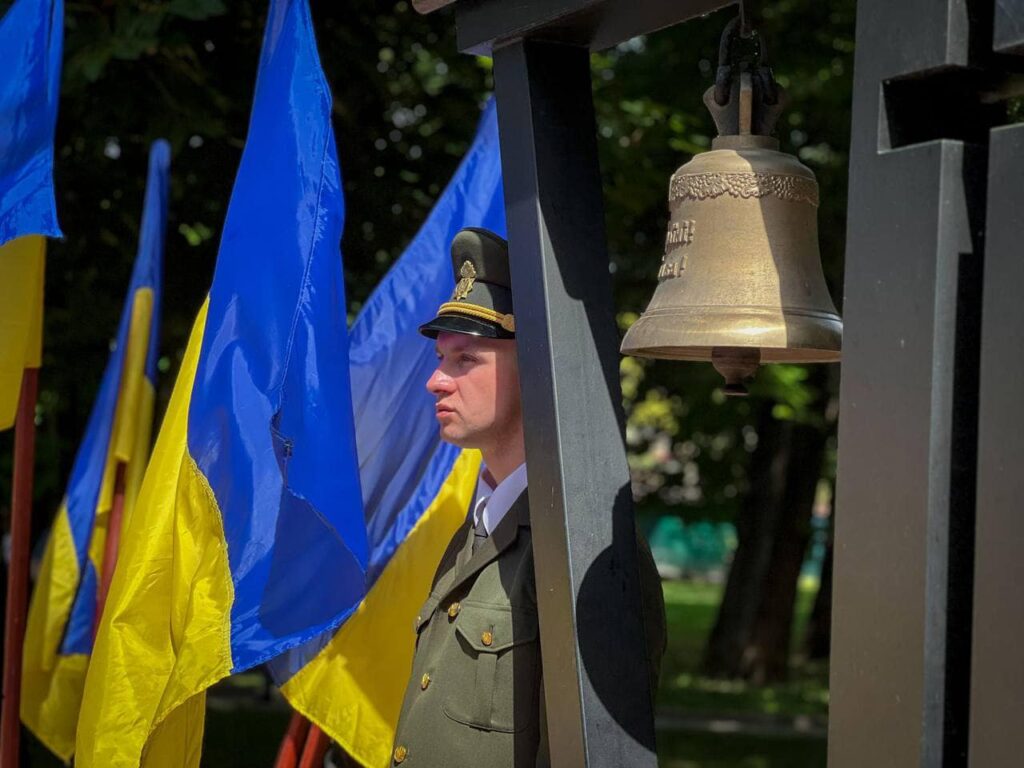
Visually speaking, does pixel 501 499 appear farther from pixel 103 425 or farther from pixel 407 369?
pixel 103 425

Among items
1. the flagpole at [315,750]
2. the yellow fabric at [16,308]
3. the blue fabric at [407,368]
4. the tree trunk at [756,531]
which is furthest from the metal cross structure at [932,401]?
the tree trunk at [756,531]

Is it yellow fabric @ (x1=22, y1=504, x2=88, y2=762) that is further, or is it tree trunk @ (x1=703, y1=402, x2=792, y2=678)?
tree trunk @ (x1=703, y1=402, x2=792, y2=678)

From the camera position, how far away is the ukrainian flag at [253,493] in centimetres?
363

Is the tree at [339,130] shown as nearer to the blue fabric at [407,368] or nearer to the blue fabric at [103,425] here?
the blue fabric at [103,425]

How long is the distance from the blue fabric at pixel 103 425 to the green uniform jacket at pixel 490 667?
2942mm

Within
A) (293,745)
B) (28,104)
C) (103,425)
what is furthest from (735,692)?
(28,104)

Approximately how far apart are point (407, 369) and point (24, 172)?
51.6 inches

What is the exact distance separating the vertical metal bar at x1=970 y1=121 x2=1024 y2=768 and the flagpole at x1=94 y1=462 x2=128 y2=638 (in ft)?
14.4

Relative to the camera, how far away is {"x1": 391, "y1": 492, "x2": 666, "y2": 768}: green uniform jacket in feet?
10.6

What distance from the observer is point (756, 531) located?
593 inches

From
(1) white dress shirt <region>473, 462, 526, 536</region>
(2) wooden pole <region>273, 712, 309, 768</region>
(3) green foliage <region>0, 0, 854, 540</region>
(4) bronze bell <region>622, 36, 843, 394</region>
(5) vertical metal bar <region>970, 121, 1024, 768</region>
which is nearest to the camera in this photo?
(5) vertical metal bar <region>970, 121, 1024, 768</region>

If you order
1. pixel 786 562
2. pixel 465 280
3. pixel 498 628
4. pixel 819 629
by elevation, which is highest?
pixel 465 280

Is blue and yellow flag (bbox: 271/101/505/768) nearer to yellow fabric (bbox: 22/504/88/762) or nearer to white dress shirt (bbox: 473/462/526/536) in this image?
white dress shirt (bbox: 473/462/526/536)

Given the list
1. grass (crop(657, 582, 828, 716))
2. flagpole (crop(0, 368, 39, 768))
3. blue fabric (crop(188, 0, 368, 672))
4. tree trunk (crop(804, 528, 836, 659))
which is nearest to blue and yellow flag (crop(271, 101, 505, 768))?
blue fabric (crop(188, 0, 368, 672))
